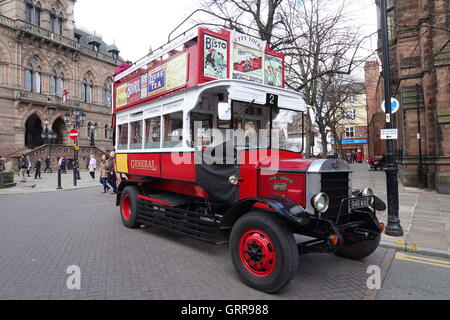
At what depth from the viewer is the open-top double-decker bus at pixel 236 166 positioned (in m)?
3.65

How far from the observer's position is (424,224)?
6828 millimetres

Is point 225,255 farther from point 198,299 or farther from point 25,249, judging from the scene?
point 25,249

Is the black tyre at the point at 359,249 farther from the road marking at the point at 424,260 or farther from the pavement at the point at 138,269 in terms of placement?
the road marking at the point at 424,260

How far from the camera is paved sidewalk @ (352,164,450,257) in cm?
534

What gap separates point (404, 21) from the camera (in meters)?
13.6

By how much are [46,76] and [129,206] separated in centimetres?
3439

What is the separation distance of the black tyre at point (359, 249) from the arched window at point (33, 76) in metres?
37.5

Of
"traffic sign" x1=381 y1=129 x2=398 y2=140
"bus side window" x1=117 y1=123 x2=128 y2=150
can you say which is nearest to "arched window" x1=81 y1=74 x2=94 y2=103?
"bus side window" x1=117 y1=123 x2=128 y2=150

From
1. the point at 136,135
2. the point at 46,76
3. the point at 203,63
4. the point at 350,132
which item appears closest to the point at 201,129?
the point at 203,63

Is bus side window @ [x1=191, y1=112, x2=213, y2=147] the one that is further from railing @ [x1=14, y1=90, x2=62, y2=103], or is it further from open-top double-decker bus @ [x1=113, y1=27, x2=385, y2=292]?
railing @ [x1=14, y1=90, x2=62, y2=103]

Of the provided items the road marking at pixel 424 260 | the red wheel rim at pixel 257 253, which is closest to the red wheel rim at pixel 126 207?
the red wheel rim at pixel 257 253

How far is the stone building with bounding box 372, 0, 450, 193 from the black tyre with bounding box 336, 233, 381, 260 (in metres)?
8.59

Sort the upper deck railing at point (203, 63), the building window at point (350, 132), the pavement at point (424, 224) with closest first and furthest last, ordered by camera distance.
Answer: the upper deck railing at point (203, 63)
the pavement at point (424, 224)
the building window at point (350, 132)
